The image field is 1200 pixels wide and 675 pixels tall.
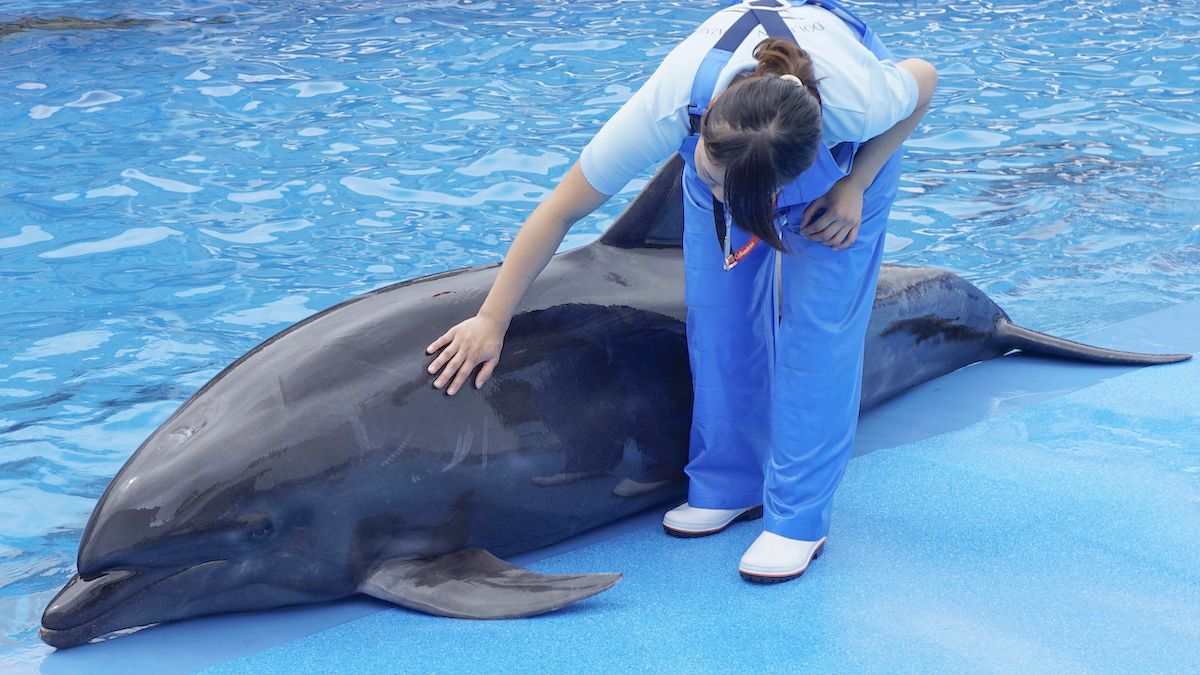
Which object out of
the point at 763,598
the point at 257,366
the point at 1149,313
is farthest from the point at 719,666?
the point at 1149,313

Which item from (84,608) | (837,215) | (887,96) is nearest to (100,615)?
(84,608)

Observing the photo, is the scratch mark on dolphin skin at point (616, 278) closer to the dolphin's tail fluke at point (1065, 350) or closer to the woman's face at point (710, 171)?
the woman's face at point (710, 171)

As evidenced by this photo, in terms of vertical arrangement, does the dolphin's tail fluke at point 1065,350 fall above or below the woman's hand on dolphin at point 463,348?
below

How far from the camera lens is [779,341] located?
343cm

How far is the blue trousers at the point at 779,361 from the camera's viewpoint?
10.9 ft

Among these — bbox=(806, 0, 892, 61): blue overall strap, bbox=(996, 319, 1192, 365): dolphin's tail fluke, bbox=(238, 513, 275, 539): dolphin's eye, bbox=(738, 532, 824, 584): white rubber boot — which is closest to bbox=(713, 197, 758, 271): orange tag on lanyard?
bbox=(806, 0, 892, 61): blue overall strap

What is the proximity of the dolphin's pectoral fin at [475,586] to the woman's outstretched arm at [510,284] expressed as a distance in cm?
56

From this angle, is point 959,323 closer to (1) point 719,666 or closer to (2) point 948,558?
(2) point 948,558

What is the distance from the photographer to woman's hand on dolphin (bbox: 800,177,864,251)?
3152 millimetres

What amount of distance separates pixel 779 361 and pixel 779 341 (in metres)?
0.06

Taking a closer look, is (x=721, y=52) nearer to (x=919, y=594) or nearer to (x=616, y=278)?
(x=616, y=278)

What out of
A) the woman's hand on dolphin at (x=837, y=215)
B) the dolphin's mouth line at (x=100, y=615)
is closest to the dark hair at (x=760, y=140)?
the woman's hand on dolphin at (x=837, y=215)

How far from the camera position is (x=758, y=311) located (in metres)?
3.64

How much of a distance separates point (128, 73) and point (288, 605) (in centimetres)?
931
